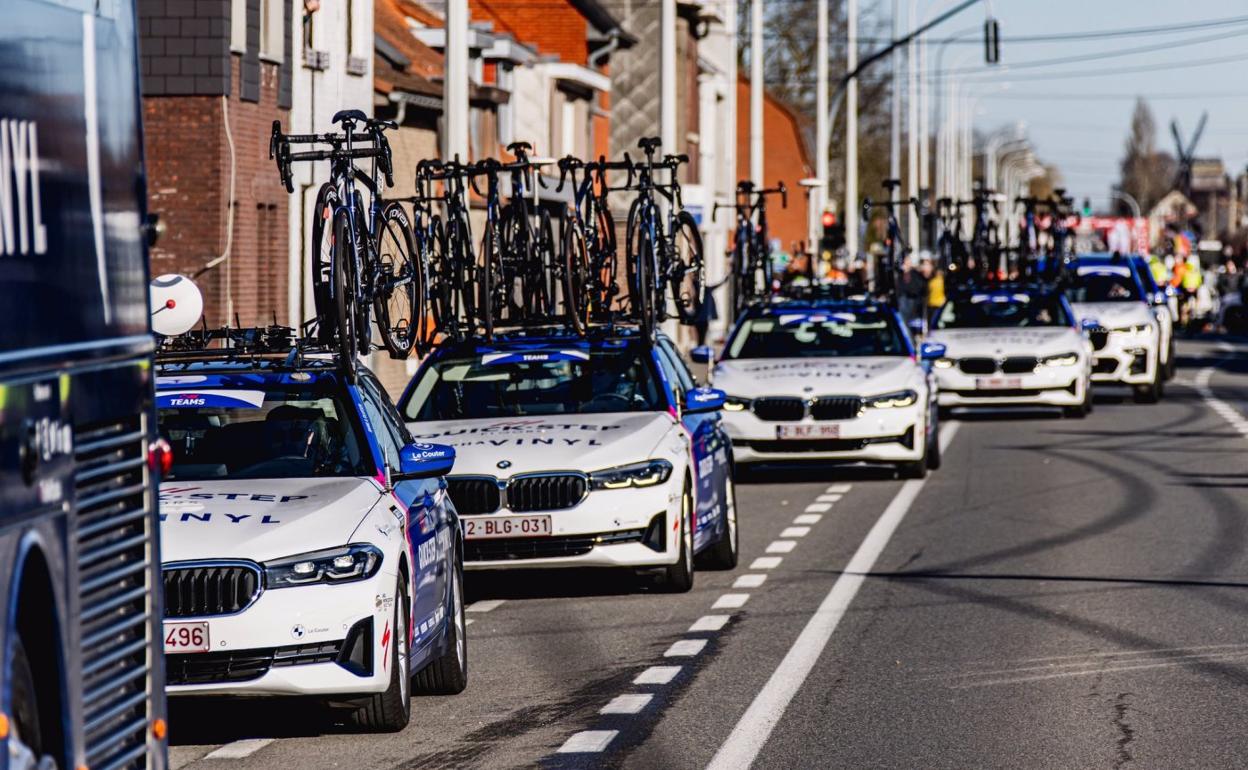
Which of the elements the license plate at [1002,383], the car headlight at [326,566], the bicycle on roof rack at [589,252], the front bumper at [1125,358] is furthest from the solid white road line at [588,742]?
the front bumper at [1125,358]

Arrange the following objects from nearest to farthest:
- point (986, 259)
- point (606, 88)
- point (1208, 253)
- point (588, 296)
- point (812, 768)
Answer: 1. point (812, 768)
2. point (588, 296)
3. point (986, 259)
4. point (606, 88)
5. point (1208, 253)

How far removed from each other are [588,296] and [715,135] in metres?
63.2

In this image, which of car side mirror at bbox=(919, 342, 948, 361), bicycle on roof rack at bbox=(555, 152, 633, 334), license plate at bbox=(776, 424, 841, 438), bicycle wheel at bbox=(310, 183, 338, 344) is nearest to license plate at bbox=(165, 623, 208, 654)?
bicycle wheel at bbox=(310, 183, 338, 344)

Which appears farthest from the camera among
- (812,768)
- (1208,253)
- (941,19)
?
(1208,253)

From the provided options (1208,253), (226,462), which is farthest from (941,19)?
(1208,253)

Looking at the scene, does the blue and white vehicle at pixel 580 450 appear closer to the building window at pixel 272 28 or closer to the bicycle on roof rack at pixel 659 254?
the bicycle on roof rack at pixel 659 254

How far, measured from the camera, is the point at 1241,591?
14.8 m

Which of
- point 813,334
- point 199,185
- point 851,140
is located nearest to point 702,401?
point 813,334

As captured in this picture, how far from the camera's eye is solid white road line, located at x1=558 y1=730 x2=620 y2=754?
981 centimetres

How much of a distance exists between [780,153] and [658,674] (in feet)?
334

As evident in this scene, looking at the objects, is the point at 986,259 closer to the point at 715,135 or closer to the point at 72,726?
the point at 72,726

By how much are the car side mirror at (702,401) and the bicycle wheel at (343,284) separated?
3347 mm

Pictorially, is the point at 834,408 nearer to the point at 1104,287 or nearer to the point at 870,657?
the point at 870,657

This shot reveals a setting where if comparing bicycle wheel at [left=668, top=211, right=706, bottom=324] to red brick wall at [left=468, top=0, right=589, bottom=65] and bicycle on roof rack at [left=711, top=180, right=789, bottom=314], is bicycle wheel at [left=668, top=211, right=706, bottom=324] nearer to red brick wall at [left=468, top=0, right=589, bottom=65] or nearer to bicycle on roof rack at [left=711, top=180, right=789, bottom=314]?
bicycle on roof rack at [left=711, top=180, right=789, bottom=314]
